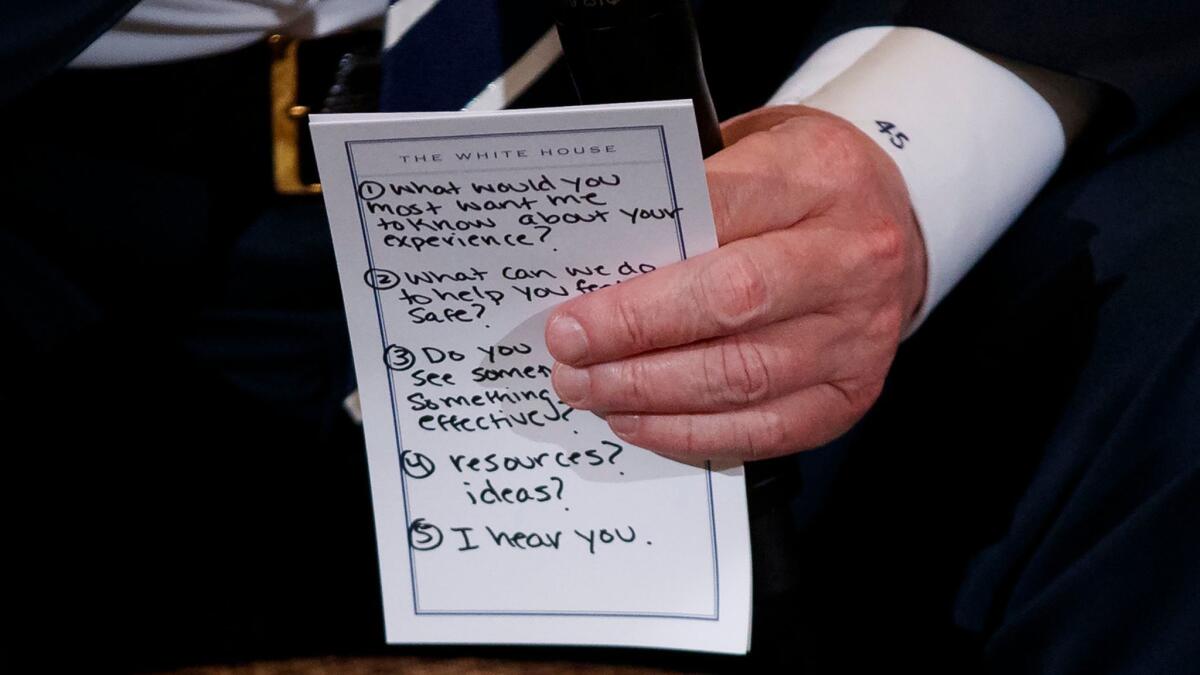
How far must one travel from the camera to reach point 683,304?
0.35 metres

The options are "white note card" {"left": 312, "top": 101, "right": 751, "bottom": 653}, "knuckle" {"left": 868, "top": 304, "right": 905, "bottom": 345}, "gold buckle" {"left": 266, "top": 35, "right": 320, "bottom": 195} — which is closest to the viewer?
"white note card" {"left": 312, "top": 101, "right": 751, "bottom": 653}

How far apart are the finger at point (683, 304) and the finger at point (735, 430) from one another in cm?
3

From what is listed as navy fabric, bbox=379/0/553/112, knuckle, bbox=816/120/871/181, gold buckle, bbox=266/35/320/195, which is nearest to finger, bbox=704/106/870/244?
Answer: knuckle, bbox=816/120/871/181

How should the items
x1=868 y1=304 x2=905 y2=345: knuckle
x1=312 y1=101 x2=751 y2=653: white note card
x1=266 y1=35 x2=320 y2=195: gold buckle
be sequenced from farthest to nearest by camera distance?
x1=266 y1=35 x2=320 y2=195: gold buckle
x1=868 y1=304 x2=905 y2=345: knuckle
x1=312 y1=101 x2=751 y2=653: white note card

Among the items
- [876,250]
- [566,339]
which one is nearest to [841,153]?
[876,250]

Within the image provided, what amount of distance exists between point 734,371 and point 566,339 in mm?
66

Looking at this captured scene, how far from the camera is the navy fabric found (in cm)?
48

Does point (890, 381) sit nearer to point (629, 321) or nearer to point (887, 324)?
point (887, 324)

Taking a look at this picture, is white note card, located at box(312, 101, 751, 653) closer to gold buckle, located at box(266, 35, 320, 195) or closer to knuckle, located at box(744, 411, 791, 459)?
knuckle, located at box(744, 411, 791, 459)

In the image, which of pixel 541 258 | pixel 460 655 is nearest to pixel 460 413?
pixel 541 258

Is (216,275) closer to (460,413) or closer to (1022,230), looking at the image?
(460,413)

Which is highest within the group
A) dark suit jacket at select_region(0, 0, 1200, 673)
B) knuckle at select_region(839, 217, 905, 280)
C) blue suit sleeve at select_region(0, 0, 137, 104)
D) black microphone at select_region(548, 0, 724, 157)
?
black microphone at select_region(548, 0, 724, 157)

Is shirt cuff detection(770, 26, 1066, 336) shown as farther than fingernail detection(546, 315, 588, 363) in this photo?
Yes

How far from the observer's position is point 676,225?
1.11 feet
